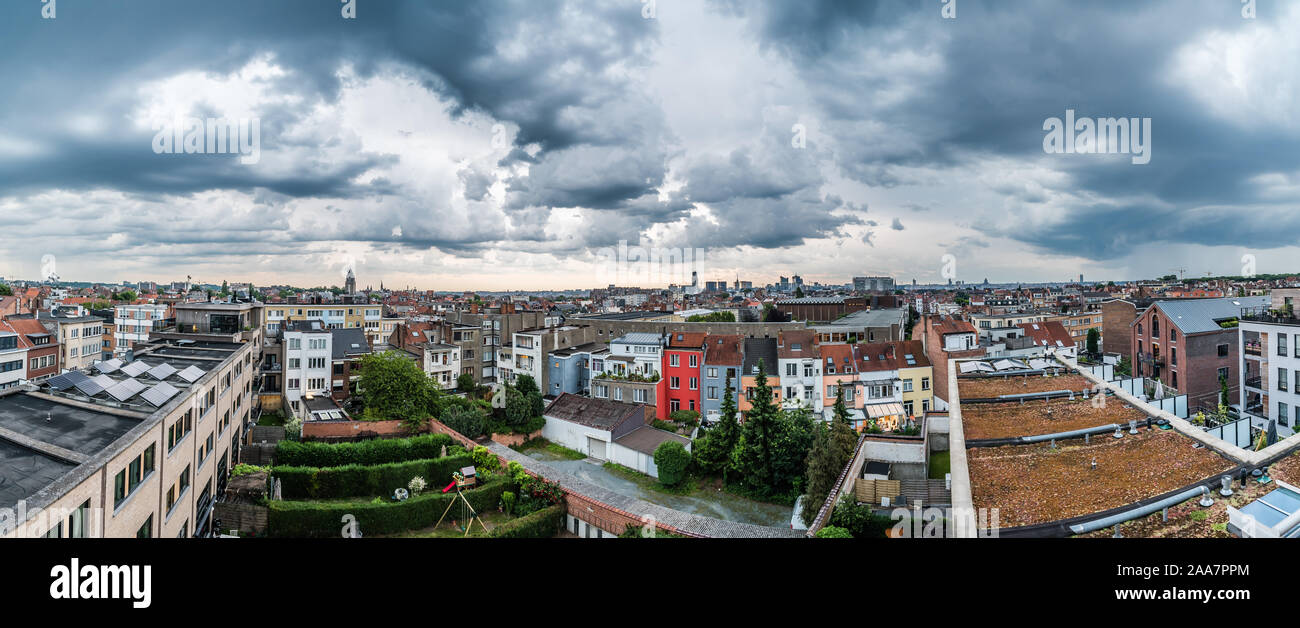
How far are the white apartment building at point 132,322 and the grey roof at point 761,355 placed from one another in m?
56.1

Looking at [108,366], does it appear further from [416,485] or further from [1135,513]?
[1135,513]

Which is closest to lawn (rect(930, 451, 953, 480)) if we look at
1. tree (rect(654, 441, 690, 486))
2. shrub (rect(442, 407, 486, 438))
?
tree (rect(654, 441, 690, 486))

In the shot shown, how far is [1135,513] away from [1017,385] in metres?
13.6

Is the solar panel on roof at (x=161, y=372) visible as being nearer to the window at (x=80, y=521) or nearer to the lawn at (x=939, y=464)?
the window at (x=80, y=521)

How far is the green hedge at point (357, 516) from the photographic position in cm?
A: 1831

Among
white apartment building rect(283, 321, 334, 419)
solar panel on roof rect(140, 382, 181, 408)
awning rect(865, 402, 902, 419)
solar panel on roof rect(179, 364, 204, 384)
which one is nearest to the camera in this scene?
solar panel on roof rect(140, 382, 181, 408)

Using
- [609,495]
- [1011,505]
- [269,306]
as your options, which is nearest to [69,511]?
[1011,505]

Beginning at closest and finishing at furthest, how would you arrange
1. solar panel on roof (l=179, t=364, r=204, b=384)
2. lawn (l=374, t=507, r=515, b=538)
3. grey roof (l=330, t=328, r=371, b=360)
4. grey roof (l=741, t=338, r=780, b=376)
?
solar panel on roof (l=179, t=364, r=204, b=384), lawn (l=374, t=507, r=515, b=538), grey roof (l=741, t=338, r=780, b=376), grey roof (l=330, t=328, r=371, b=360)

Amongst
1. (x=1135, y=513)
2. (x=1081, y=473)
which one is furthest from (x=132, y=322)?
(x=1135, y=513)

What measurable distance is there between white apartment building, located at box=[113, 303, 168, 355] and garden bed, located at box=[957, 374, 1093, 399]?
68045 millimetres

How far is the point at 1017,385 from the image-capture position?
19375mm

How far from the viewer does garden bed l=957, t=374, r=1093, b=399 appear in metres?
18.0

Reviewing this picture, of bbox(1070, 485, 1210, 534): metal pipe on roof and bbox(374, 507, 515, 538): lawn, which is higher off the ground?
bbox(1070, 485, 1210, 534): metal pipe on roof

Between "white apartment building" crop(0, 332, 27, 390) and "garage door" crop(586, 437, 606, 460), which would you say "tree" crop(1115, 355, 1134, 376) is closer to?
"garage door" crop(586, 437, 606, 460)
